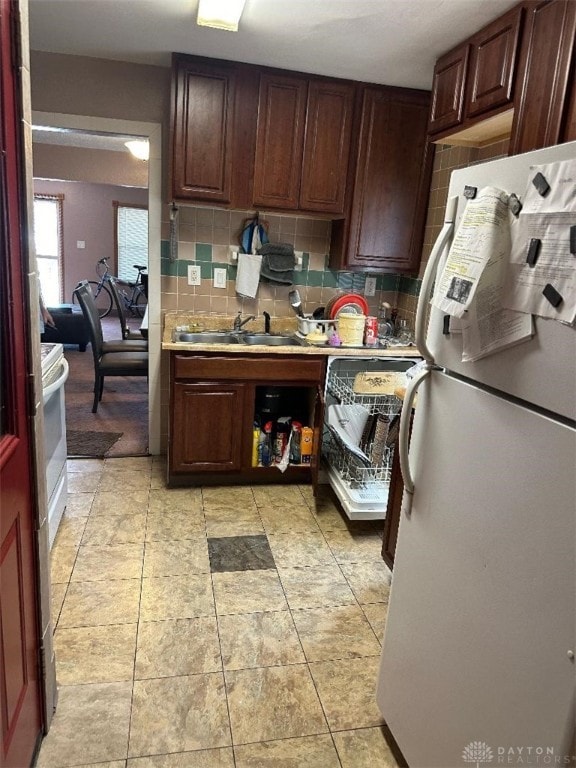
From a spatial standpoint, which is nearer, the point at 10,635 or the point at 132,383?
the point at 10,635

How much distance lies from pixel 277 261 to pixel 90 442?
1.82m

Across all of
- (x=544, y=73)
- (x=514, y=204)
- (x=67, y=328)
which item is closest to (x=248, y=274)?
(x=544, y=73)

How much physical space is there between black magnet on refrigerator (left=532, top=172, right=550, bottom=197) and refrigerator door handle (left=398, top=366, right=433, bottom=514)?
47cm

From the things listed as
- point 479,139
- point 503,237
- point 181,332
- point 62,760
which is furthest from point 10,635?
point 479,139

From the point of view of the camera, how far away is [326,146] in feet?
9.52

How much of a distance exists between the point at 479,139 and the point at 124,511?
2669mm

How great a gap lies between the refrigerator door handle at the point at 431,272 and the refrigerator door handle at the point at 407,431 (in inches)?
2.1

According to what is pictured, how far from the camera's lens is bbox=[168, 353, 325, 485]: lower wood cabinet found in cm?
282

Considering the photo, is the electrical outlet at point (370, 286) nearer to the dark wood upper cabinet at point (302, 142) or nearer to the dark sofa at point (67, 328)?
the dark wood upper cabinet at point (302, 142)

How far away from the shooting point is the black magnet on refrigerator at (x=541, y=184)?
0.89 m

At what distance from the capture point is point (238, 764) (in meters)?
1.41

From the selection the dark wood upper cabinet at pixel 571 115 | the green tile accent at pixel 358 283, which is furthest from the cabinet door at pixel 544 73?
the green tile accent at pixel 358 283

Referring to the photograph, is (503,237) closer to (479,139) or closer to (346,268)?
(479,139)

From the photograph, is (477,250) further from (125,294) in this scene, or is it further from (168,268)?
(125,294)
